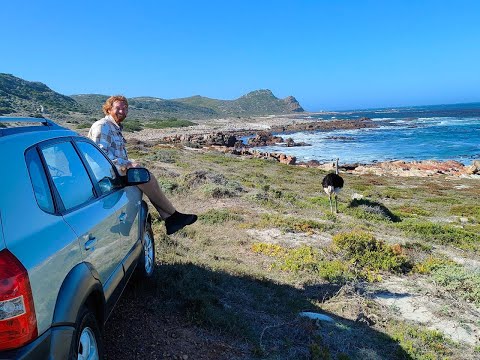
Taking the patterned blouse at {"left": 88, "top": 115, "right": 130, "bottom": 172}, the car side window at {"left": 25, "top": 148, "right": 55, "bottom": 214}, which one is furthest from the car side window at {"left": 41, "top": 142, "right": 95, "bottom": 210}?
the patterned blouse at {"left": 88, "top": 115, "right": 130, "bottom": 172}

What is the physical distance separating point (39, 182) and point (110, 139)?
8.81 feet

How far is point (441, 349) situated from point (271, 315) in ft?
6.79

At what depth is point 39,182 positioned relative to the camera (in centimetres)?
238

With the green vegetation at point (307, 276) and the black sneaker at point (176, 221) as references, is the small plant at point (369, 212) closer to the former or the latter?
the green vegetation at point (307, 276)

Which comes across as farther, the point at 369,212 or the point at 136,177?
the point at 369,212

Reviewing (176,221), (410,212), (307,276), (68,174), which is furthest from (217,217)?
(410,212)

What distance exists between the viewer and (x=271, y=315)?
5367mm

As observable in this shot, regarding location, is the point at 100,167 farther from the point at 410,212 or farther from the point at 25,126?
the point at 410,212

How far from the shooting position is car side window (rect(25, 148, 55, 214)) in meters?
2.30

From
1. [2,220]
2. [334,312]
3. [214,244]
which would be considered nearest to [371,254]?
[334,312]

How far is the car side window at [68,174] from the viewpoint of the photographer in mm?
2656

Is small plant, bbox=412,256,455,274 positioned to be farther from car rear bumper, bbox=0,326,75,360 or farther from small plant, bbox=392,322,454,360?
car rear bumper, bbox=0,326,75,360

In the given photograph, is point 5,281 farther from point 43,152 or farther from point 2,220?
point 43,152

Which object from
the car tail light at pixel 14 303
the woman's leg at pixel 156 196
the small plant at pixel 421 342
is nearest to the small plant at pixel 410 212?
the small plant at pixel 421 342
